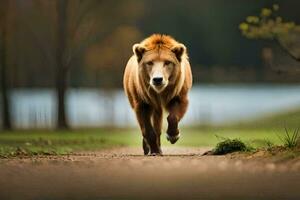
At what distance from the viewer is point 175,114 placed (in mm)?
11820

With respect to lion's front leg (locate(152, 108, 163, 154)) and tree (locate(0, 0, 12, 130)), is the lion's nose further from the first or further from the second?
tree (locate(0, 0, 12, 130))

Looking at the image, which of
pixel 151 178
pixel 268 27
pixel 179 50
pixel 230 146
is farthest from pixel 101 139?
pixel 151 178

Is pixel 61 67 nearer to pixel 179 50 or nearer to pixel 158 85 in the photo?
pixel 179 50

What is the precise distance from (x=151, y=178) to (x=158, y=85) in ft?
11.4

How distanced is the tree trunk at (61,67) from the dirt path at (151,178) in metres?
13.4

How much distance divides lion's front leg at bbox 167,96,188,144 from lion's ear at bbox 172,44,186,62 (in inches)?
28.5

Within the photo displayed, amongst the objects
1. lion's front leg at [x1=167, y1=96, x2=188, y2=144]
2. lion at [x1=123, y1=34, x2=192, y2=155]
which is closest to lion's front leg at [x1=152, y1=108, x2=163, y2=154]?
lion at [x1=123, y1=34, x2=192, y2=155]

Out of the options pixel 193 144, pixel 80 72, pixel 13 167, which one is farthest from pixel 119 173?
pixel 80 72

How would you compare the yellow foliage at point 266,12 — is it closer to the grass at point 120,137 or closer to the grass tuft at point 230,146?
the grass at point 120,137

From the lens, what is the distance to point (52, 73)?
2558 centimetres

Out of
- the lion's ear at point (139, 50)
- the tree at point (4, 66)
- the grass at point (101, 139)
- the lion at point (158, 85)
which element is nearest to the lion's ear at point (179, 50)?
the lion at point (158, 85)

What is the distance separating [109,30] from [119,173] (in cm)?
1688

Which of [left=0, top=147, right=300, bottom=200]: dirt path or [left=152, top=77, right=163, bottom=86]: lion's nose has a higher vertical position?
[left=152, top=77, right=163, bottom=86]: lion's nose

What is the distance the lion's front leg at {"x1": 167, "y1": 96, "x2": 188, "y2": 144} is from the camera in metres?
11.5
